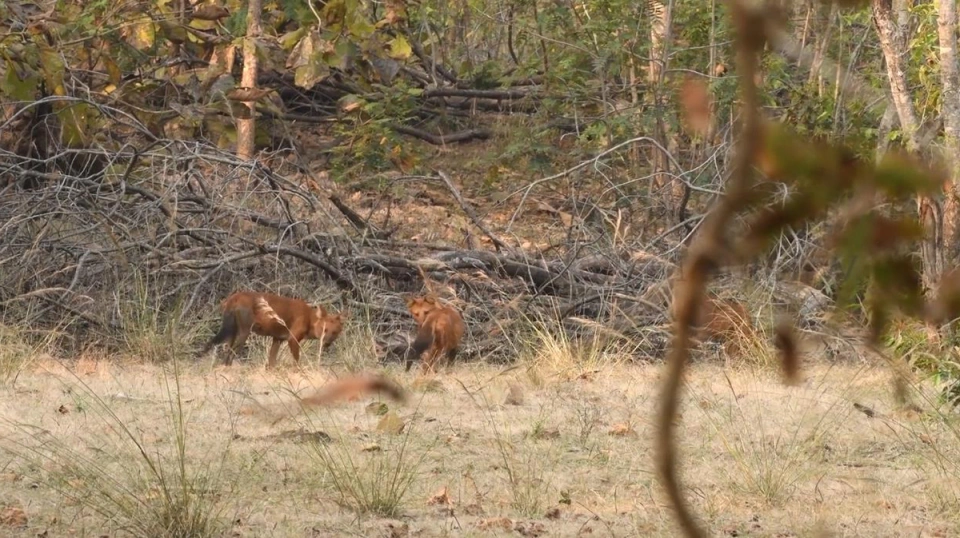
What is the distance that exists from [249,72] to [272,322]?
15.9 ft

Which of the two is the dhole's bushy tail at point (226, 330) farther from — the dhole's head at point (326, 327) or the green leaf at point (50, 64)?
the green leaf at point (50, 64)

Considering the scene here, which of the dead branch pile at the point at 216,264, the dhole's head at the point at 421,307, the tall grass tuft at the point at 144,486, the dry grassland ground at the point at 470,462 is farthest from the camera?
the dead branch pile at the point at 216,264

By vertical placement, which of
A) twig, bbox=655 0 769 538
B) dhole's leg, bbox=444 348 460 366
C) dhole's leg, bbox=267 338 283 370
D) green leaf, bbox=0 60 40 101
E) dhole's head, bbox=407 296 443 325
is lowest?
dhole's leg, bbox=267 338 283 370

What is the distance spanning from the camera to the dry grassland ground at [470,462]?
470 centimetres

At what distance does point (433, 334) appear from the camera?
29.0 feet

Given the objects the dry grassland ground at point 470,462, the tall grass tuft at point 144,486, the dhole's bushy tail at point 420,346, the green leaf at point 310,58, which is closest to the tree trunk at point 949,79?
the dry grassland ground at point 470,462

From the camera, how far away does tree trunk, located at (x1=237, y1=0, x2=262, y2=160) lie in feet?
37.7

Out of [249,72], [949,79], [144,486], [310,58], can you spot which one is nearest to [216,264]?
[310,58]

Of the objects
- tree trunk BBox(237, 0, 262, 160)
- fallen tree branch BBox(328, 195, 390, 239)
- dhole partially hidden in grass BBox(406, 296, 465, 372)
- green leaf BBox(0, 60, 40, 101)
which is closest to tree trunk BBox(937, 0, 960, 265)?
dhole partially hidden in grass BBox(406, 296, 465, 372)

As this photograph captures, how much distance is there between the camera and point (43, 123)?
37.1 ft

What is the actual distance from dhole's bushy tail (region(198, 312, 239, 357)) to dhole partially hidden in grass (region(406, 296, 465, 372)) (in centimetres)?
114

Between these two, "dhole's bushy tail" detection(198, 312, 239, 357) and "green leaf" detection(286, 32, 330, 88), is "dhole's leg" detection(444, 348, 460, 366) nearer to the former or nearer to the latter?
A: "dhole's bushy tail" detection(198, 312, 239, 357)

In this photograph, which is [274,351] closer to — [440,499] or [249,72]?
[440,499]

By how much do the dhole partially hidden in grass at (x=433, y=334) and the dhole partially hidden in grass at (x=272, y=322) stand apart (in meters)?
0.57
